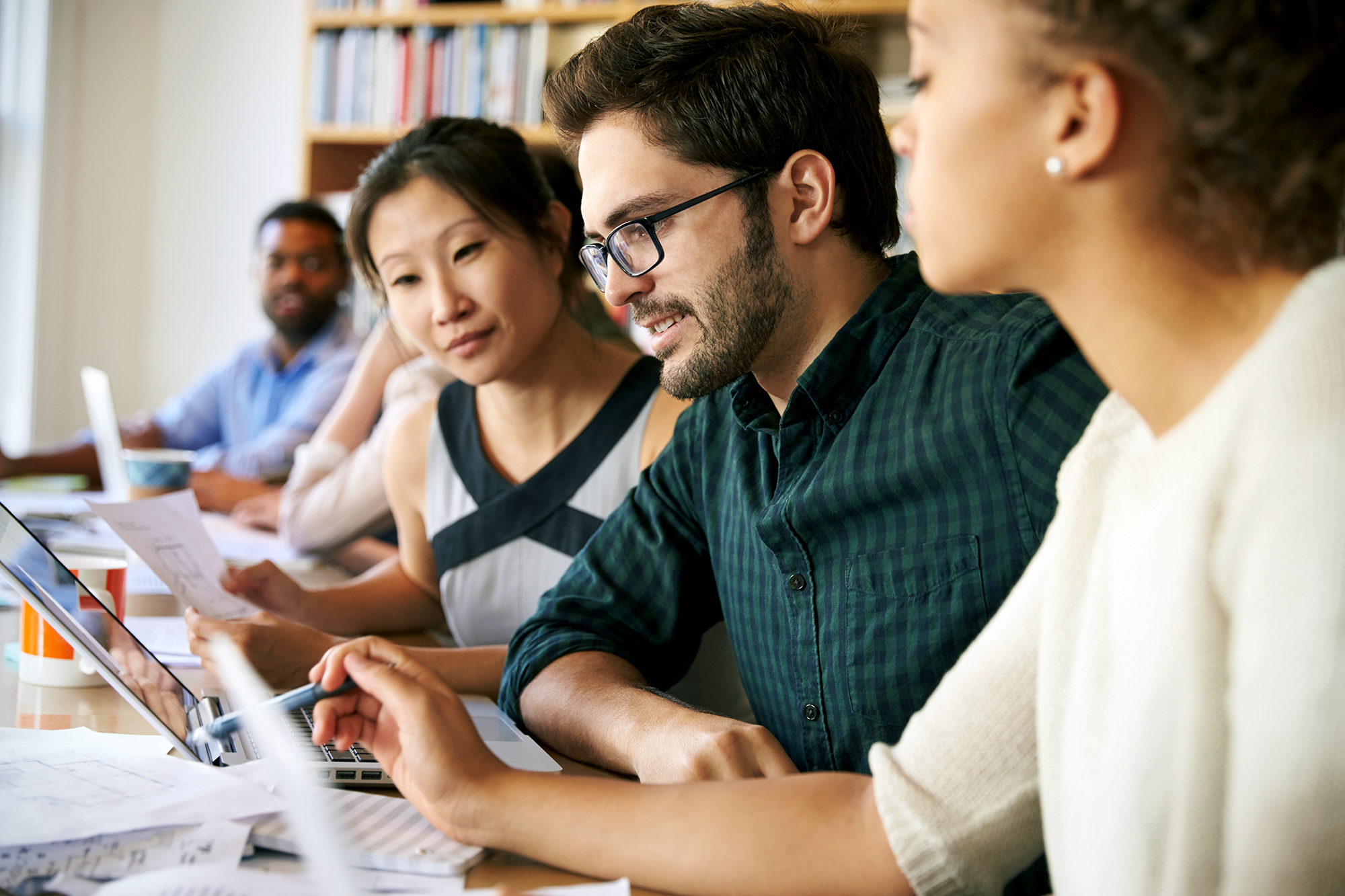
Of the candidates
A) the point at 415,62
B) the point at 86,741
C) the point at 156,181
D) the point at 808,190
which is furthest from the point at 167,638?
the point at 156,181

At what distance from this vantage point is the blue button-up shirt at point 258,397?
10.5 ft

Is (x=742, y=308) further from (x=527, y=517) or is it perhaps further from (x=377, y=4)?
(x=377, y=4)

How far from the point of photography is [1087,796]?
586 millimetres

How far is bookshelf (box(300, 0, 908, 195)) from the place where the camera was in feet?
10.3

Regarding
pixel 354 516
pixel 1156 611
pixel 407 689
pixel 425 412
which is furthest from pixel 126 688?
pixel 354 516

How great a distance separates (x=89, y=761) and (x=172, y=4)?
417 centimetres

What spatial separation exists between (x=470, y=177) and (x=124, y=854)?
3.43 ft

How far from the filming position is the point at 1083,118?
0.57 metres

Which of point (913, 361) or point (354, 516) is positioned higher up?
point (913, 361)

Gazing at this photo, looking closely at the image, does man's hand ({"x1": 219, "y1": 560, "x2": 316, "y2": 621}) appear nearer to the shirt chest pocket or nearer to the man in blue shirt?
the shirt chest pocket

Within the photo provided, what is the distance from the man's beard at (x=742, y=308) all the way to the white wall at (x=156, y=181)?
3.42m

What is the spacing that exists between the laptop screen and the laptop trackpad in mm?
265

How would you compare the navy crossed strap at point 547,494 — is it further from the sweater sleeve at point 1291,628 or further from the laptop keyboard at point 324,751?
the sweater sleeve at point 1291,628

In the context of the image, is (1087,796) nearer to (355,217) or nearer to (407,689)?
(407,689)
